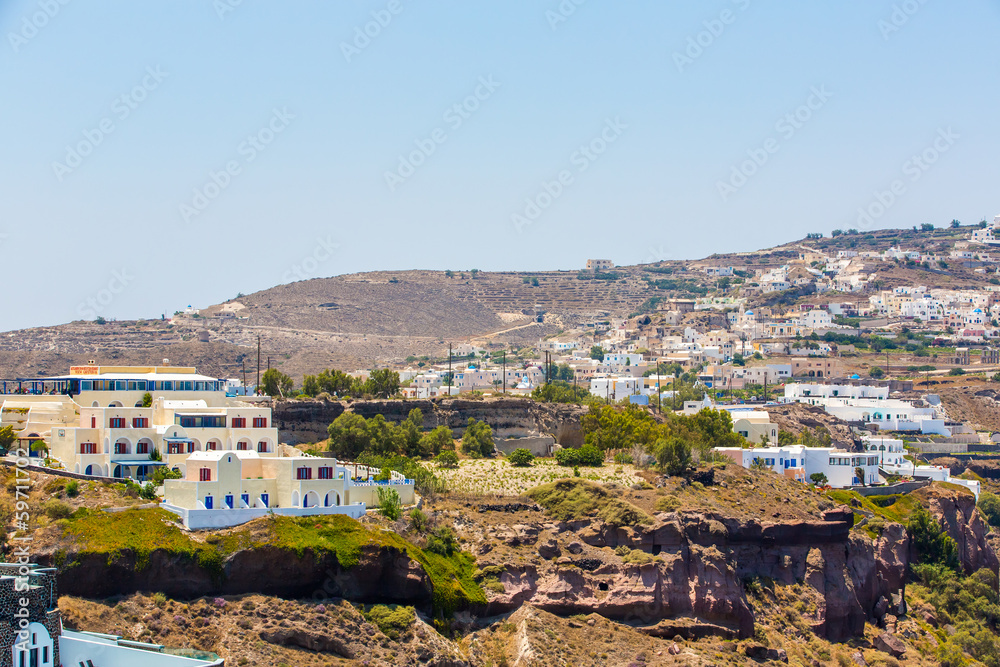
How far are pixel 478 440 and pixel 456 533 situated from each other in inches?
671

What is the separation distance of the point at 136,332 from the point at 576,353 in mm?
56971

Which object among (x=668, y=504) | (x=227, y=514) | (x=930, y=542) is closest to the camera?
(x=227, y=514)

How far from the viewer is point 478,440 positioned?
68.6 meters

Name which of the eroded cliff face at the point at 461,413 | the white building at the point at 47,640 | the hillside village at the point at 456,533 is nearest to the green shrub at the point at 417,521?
the hillside village at the point at 456,533

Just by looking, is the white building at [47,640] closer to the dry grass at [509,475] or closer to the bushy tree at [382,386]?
the dry grass at [509,475]

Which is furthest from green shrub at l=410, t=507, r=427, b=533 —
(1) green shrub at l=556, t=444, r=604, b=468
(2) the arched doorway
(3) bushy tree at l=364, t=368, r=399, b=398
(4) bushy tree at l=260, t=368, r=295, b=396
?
(3) bushy tree at l=364, t=368, r=399, b=398

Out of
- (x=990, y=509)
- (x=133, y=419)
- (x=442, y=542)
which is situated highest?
(x=133, y=419)

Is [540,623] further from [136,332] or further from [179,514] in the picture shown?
[136,332]

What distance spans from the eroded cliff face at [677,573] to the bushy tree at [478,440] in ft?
47.5

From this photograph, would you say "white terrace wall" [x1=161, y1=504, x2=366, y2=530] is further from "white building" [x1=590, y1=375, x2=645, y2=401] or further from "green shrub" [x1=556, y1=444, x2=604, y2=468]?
"white building" [x1=590, y1=375, x2=645, y2=401]

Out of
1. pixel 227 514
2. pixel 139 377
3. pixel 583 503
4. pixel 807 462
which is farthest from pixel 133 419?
pixel 807 462

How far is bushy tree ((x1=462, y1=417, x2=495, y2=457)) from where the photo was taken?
67812mm

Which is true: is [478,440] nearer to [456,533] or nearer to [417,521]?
[456,533]

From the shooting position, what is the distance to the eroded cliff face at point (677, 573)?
167 feet
